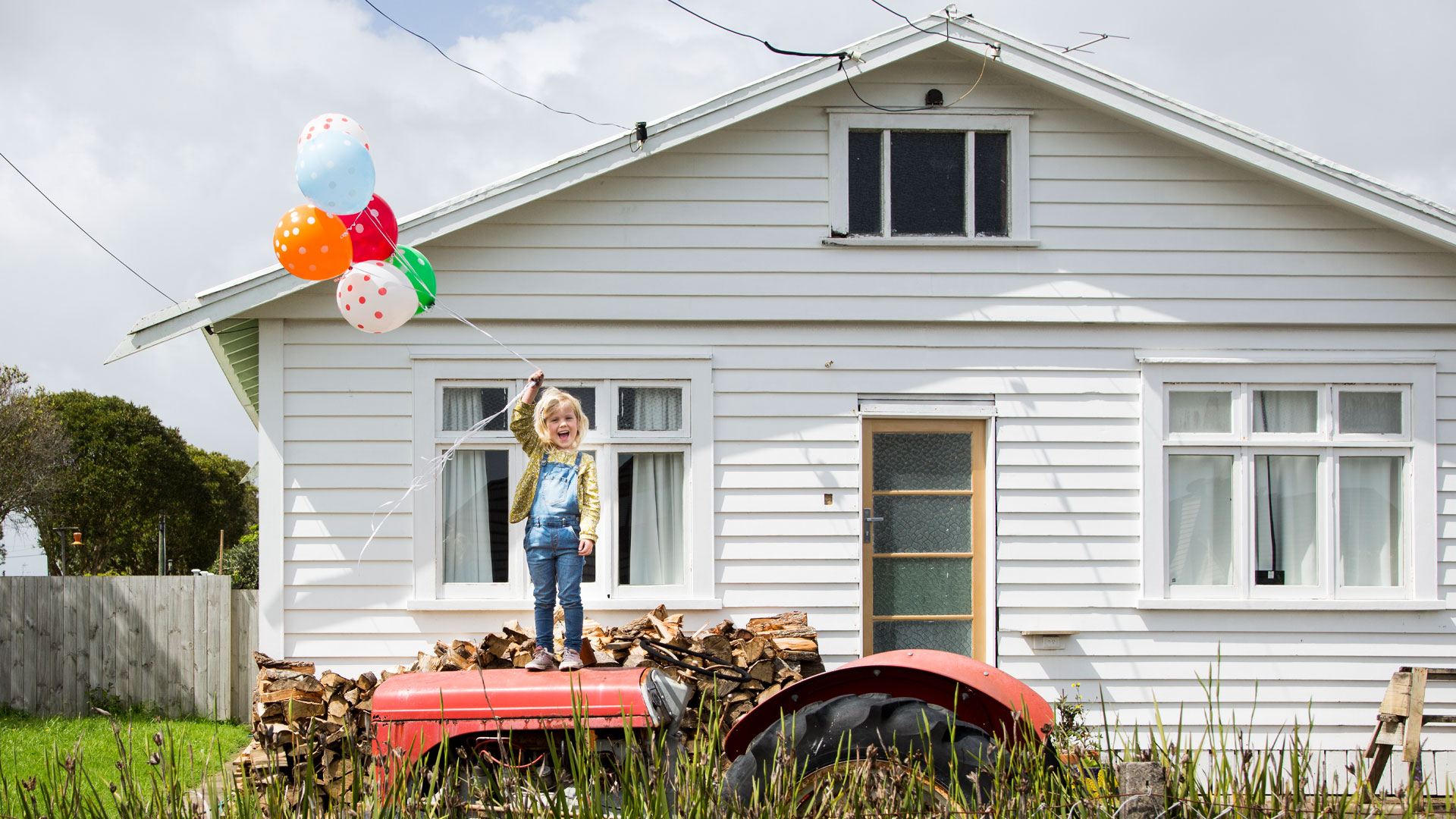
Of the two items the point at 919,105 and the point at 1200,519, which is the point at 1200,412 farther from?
the point at 919,105

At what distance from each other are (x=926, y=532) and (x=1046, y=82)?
2.99 meters

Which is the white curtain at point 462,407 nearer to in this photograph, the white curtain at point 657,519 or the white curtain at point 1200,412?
the white curtain at point 657,519

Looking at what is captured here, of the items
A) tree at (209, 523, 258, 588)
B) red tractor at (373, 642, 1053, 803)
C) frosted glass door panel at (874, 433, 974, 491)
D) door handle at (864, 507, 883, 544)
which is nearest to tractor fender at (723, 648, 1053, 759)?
red tractor at (373, 642, 1053, 803)

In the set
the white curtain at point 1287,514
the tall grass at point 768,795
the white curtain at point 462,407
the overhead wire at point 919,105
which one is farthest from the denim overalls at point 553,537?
the white curtain at point 1287,514

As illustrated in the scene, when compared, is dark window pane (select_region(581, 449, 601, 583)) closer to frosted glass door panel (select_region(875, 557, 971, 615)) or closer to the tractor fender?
frosted glass door panel (select_region(875, 557, 971, 615))

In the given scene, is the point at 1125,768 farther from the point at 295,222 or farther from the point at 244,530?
the point at 244,530

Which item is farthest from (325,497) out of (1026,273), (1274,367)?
(1274,367)

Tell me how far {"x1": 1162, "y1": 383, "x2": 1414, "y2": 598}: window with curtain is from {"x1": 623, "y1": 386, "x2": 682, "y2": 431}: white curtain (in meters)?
3.16

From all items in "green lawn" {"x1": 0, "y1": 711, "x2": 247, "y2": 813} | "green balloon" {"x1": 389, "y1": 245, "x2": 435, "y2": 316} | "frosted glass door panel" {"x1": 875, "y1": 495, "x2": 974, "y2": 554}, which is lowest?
"green lawn" {"x1": 0, "y1": 711, "x2": 247, "y2": 813}

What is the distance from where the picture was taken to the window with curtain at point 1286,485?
22.2ft

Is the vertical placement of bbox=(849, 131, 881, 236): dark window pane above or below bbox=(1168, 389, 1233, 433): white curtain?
above

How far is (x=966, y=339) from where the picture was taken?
6723 millimetres

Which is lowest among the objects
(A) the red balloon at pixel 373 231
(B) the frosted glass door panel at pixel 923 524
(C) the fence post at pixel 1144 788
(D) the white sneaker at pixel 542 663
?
(D) the white sneaker at pixel 542 663

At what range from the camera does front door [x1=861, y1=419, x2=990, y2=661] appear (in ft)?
22.0
